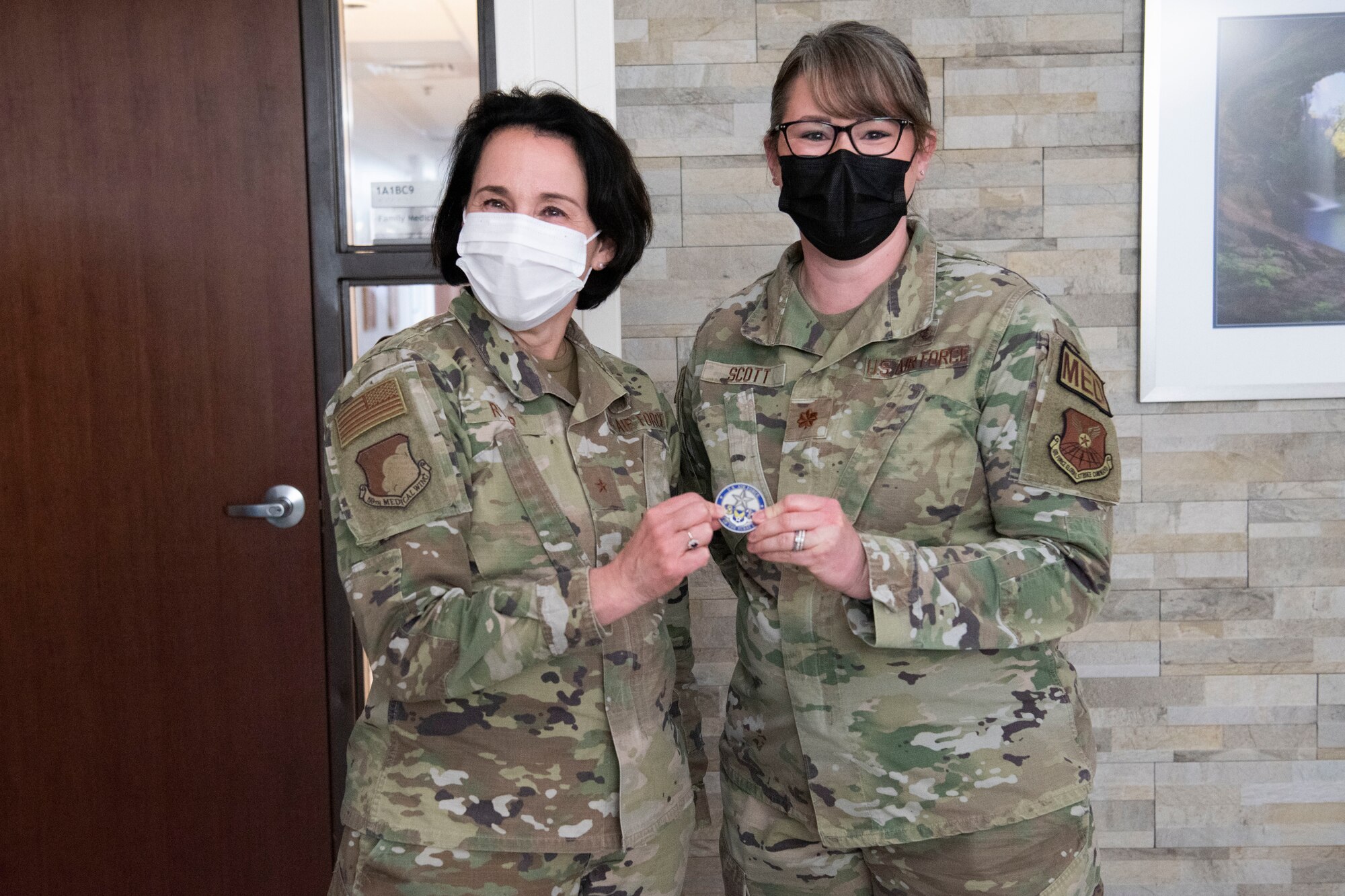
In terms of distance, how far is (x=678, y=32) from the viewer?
1.99 m

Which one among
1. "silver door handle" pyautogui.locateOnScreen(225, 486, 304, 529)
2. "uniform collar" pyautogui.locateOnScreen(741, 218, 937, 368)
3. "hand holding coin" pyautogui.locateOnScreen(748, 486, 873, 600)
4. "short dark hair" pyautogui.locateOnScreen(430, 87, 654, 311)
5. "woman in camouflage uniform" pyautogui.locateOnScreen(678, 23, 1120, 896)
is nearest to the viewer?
"hand holding coin" pyautogui.locateOnScreen(748, 486, 873, 600)

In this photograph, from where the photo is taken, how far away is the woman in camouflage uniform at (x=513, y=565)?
3.91 ft

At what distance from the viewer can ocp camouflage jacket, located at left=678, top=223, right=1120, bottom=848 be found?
4.04 feet

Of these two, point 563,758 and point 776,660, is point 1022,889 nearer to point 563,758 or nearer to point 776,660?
point 776,660

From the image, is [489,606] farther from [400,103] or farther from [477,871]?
[400,103]

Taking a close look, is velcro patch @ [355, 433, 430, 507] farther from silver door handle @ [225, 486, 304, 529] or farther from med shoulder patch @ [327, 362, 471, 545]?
silver door handle @ [225, 486, 304, 529]

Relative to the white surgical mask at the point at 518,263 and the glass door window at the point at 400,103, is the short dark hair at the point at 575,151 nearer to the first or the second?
the white surgical mask at the point at 518,263

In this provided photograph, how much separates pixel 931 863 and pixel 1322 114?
1650 millimetres

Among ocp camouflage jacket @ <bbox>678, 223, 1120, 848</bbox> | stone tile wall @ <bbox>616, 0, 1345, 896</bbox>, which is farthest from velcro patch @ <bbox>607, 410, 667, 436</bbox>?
stone tile wall @ <bbox>616, 0, 1345, 896</bbox>

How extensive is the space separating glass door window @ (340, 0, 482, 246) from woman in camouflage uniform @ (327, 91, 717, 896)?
0.66 meters

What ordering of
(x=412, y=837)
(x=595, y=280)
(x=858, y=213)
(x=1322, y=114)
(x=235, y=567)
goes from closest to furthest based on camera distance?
(x=412, y=837)
(x=858, y=213)
(x=595, y=280)
(x=1322, y=114)
(x=235, y=567)

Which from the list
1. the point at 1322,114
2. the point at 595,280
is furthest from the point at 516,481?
the point at 1322,114

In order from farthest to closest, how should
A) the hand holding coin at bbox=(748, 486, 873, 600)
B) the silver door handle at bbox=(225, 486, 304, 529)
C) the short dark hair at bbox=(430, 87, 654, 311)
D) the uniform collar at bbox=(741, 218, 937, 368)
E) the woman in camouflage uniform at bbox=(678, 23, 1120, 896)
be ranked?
the silver door handle at bbox=(225, 486, 304, 529) < the short dark hair at bbox=(430, 87, 654, 311) < the uniform collar at bbox=(741, 218, 937, 368) < the woman in camouflage uniform at bbox=(678, 23, 1120, 896) < the hand holding coin at bbox=(748, 486, 873, 600)

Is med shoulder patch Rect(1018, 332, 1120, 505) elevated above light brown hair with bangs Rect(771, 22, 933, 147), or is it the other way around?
light brown hair with bangs Rect(771, 22, 933, 147)
